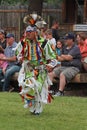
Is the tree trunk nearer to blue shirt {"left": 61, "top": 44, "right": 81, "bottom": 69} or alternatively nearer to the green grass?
blue shirt {"left": 61, "top": 44, "right": 81, "bottom": 69}

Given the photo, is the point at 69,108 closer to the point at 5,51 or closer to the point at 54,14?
the point at 5,51

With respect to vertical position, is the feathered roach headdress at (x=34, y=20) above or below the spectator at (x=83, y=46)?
above

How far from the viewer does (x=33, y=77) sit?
1111 cm

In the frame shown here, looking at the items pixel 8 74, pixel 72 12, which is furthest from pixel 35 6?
pixel 8 74

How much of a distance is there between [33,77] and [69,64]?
3.94 meters

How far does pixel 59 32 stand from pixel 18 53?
35.3 ft

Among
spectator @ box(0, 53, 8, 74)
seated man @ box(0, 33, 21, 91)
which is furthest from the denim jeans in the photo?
spectator @ box(0, 53, 8, 74)

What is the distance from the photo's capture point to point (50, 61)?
1123 cm

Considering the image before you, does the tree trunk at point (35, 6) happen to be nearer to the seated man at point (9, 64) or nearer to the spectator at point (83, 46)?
the seated man at point (9, 64)

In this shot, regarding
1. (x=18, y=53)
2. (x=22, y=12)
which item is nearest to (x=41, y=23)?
(x=18, y=53)

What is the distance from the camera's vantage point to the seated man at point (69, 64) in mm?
14719

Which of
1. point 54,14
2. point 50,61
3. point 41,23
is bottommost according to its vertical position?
point 54,14

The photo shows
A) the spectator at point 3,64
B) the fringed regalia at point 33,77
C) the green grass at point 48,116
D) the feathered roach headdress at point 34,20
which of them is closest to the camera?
the green grass at point 48,116

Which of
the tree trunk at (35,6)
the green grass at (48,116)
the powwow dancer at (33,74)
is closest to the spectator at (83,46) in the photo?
the green grass at (48,116)
